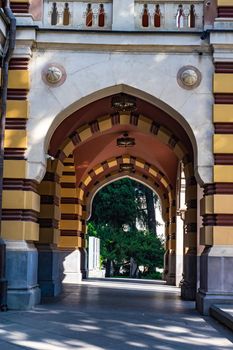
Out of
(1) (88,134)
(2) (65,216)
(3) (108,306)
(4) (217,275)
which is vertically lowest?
(3) (108,306)

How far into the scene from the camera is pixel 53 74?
37.3ft

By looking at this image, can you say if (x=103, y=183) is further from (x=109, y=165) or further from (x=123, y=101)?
(x=123, y=101)

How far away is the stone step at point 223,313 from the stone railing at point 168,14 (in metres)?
5.56

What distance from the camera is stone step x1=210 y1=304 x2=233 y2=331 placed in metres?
8.69

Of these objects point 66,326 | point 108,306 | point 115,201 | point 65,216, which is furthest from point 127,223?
point 66,326

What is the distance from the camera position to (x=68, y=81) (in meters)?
11.5

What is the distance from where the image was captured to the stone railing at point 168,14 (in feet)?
38.3

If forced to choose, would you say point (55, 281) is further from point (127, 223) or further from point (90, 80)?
point (127, 223)

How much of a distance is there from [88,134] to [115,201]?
18872 mm

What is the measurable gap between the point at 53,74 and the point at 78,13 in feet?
4.74

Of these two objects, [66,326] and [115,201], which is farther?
[115,201]

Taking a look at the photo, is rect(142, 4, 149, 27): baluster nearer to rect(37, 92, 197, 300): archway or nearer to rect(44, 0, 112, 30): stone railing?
rect(44, 0, 112, 30): stone railing

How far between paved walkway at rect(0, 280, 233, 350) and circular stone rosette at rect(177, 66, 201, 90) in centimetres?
446

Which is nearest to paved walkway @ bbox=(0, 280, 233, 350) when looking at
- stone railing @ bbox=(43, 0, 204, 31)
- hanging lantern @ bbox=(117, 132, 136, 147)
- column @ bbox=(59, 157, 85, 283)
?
stone railing @ bbox=(43, 0, 204, 31)
